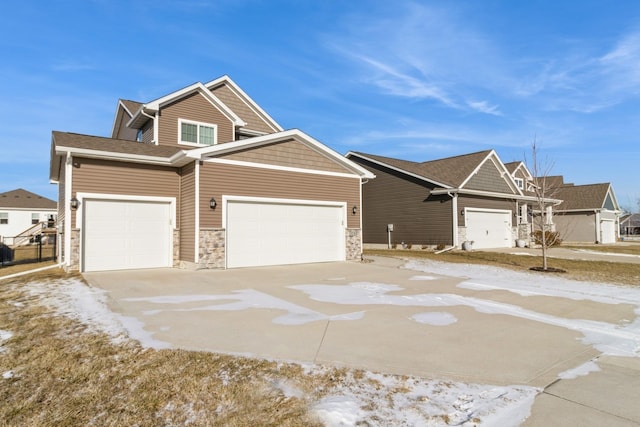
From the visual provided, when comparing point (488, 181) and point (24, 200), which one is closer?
point (488, 181)

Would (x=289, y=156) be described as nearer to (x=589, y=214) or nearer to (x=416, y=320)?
(x=416, y=320)

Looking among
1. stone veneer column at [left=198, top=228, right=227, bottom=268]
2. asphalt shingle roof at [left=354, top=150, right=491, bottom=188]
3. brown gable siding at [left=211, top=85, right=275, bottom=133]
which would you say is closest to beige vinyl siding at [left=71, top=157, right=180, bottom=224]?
stone veneer column at [left=198, top=228, right=227, bottom=268]

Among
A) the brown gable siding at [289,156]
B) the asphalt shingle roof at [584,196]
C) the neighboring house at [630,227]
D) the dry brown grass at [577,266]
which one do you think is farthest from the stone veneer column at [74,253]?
the neighboring house at [630,227]

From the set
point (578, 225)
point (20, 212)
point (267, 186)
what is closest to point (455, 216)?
point (267, 186)

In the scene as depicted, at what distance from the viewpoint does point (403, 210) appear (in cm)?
2262

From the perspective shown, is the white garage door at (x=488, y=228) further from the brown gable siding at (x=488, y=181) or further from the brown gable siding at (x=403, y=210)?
the brown gable siding at (x=403, y=210)

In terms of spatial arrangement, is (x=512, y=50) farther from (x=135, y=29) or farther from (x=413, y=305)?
(x=135, y=29)

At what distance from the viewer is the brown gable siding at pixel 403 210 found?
68.7 ft

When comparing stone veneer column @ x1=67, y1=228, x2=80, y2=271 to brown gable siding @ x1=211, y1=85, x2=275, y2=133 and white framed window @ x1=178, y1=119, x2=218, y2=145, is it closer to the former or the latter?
white framed window @ x1=178, y1=119, x2=218, y2=145

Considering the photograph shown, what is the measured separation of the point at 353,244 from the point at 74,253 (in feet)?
32.3

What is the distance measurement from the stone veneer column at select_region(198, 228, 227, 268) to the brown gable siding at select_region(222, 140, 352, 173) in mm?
2579

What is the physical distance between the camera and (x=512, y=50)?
51.6 ft

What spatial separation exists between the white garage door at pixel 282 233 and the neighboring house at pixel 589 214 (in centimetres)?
2563

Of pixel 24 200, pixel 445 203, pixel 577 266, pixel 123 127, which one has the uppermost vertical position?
pixel 123 127
